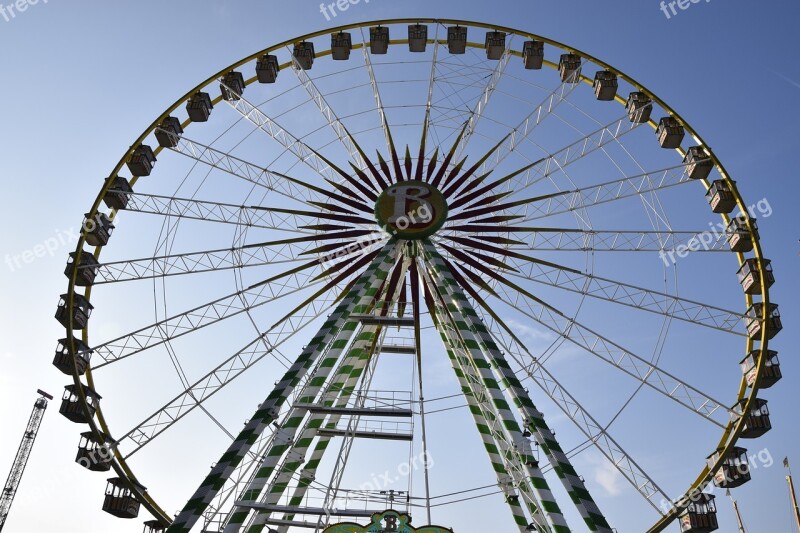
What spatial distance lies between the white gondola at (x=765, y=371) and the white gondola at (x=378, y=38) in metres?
16.0

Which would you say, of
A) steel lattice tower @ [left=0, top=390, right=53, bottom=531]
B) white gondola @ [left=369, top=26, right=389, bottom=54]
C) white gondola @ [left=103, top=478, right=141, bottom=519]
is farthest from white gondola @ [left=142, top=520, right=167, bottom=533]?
steel lattice tower @ [left=0, top=390, right=53, bottom=531]

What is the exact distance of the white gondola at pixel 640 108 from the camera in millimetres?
22281

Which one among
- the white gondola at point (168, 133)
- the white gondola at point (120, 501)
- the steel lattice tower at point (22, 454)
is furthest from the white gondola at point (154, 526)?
the steel lattice tower at point (22, 454)

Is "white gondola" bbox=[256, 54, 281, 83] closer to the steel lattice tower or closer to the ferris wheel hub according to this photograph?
the ferris wheel hub

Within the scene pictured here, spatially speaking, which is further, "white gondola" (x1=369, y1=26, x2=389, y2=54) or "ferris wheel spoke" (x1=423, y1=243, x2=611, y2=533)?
"white gondola" (x1=369, y1=26, x2=389, y2=54)

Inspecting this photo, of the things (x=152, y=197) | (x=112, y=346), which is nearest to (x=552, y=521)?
(x=112, y=346)

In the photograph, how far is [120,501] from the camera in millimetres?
18969

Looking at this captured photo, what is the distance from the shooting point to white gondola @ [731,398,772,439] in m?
19.6

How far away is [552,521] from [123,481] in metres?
12.0

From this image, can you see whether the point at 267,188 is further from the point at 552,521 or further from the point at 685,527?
the point at 685,527

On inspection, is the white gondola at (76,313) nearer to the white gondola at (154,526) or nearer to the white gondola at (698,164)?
the white gondola at (154,526)

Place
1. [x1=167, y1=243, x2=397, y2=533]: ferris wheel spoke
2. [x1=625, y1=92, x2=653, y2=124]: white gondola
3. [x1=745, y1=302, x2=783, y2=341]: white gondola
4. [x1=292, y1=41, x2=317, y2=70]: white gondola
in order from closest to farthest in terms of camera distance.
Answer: [x1=167, y1=243, x2=397, y2=533]: ferris wheel spoke, [x1=745, y1=302, x2=783, y2=341]: white gondola, [x1=625, y1=92, x2=653, y2=124]: white gondola, [x1=292, y1=41, x2=317, y2=70]: white gondola

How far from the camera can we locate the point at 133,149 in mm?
21516

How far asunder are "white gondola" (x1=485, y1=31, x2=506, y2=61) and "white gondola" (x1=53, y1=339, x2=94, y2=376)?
16627 millimetres
